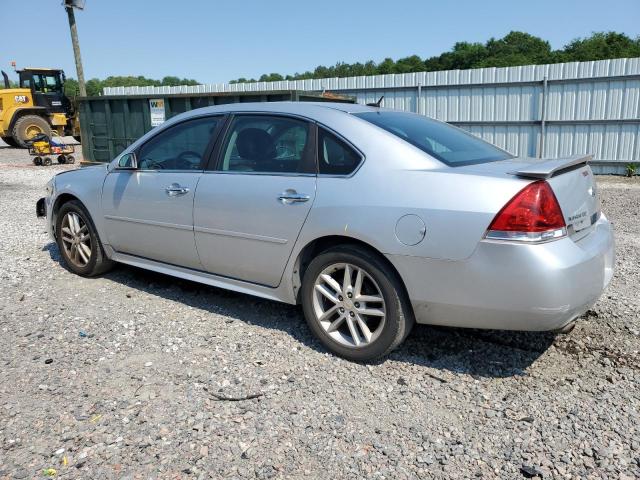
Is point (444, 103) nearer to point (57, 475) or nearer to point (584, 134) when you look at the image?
point (584, 134)

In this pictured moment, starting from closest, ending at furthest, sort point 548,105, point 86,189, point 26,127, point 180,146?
point 180,146
point 86,189
point 548,105
point 26,127

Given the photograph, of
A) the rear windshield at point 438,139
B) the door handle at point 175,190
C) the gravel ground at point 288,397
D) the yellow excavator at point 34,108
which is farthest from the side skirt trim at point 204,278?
the yellow excavator at point 34,108

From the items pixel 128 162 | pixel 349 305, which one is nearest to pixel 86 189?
pixel 128 162

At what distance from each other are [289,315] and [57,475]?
2135 millimetres

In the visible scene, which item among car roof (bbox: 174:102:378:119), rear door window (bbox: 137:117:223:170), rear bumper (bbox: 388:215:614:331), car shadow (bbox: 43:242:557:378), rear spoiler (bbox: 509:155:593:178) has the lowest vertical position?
car shadow (bbox: 43:242:557:378)

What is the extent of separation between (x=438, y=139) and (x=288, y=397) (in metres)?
1.96

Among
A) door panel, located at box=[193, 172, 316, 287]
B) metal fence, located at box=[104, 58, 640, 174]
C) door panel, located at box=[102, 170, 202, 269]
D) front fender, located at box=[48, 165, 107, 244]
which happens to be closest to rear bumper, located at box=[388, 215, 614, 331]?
door panel, located at box=[193, 172, 316, 287]

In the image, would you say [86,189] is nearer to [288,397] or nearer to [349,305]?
[349,305]

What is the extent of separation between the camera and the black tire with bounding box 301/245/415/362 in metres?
3.21

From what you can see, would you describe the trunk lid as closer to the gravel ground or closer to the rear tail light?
the rear tail light

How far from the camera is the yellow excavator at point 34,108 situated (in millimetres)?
21766

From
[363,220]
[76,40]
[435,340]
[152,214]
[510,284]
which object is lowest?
[435,340]

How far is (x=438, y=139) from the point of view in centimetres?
371

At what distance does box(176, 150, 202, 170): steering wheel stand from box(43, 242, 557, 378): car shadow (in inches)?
45.2
